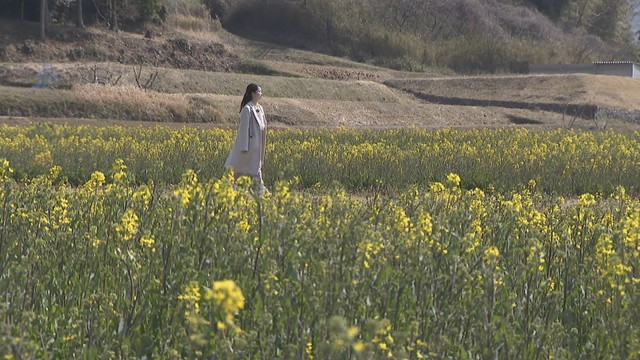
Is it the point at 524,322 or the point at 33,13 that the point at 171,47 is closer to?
the point at 33,13

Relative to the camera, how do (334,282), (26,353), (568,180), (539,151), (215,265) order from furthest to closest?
(539,151)
(568,180)
(215,265)
(334,282)
(26,353)

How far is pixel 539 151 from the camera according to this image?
1780cm

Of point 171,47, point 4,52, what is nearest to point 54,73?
point 4,52

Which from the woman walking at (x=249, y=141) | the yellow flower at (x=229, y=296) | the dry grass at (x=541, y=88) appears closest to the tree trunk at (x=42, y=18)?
the dry grass at (x=541, y=88)

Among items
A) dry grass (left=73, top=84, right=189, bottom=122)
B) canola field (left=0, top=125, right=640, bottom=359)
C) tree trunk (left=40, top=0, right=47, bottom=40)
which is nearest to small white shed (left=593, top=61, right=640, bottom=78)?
tree trunk (left=40, top=0, right=47, bottom=40)

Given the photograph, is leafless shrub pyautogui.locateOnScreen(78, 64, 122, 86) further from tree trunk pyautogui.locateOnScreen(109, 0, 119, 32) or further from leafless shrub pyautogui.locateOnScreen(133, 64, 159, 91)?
tree trunk pyautogui.locateOnScreen(109, 0, 119, 32)

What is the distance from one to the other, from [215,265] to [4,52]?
137 feet

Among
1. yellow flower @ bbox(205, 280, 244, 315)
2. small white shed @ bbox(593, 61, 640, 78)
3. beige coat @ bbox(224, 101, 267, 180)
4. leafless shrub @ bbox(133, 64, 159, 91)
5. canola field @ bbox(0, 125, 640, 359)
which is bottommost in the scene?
leafless shrub @ bbox(133, 64, 159, 91)

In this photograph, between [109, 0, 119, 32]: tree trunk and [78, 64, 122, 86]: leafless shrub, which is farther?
[109, 0, 119, 32]: tree trunk

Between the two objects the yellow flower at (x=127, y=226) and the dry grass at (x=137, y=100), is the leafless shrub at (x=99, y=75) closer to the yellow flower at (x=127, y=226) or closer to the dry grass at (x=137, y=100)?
the dry grass at (x=137, y=100)

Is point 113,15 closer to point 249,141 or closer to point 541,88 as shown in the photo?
point 541,88

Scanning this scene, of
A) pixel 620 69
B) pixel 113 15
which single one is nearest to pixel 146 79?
pixel 113 15

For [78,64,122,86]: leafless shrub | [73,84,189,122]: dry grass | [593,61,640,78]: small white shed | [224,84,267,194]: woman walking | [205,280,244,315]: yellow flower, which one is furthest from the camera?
[593,61,640,78]: small white shed

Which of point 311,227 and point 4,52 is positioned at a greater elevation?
point 311,227
